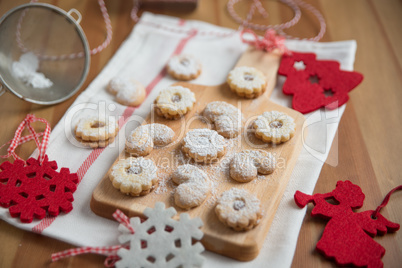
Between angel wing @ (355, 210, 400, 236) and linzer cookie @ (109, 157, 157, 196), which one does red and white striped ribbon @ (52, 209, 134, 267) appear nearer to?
linzer cookie @ (109, 157, 157, 196)

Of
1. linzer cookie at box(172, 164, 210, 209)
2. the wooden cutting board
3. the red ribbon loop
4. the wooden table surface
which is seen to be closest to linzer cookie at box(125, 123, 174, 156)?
the wooden cutting board

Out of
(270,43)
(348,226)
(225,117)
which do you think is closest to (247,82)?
(225,117)

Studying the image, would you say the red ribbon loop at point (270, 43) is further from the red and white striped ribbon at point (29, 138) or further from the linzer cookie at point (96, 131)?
the red and white striped ribbon at point (29, 138)

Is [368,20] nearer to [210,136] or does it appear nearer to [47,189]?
[210,136]

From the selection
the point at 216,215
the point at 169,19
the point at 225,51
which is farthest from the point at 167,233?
the point at 169,19

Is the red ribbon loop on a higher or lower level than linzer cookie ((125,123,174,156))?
higher

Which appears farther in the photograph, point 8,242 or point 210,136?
point 210,136

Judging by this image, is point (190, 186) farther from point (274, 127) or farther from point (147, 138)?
point (274, 127)
